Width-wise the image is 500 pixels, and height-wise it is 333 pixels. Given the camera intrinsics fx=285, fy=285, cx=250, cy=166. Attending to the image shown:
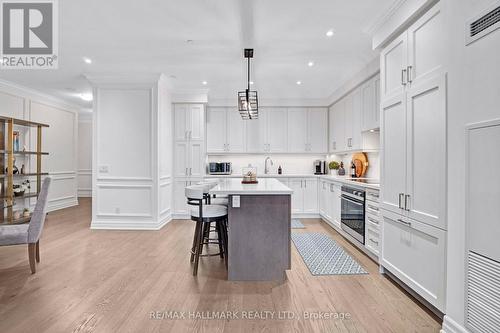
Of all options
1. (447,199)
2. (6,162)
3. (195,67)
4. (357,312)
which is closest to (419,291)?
(357,312)

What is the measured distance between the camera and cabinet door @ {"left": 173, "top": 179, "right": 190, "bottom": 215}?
621 centimetres

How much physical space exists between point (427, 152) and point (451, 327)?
129 centimetres

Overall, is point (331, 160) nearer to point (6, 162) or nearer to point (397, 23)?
point (397, 23)

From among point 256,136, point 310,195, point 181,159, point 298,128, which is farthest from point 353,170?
point 181,159

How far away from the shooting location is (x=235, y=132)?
22.0ft

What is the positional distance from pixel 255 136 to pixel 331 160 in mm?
1902

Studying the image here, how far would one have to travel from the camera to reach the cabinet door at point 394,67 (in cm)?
274

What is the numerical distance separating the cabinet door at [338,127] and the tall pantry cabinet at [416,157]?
2.58 meters

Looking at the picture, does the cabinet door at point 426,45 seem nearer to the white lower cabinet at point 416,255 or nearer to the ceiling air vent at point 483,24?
the ceiling air vent at point 483,24

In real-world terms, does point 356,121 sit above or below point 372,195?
above

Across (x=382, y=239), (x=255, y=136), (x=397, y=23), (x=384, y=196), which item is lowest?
(x=382, y=239)

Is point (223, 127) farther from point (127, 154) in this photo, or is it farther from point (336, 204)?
point (336, 204)

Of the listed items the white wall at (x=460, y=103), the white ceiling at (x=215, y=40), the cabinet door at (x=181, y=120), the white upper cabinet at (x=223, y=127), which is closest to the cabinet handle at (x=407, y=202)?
the white wall at (x=460, y=103)

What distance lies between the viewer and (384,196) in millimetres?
3061
